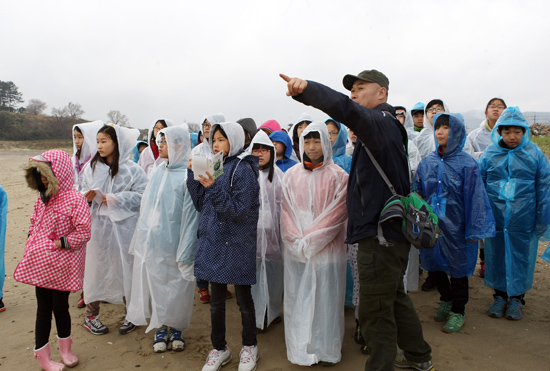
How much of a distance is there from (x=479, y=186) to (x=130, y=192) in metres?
3.01

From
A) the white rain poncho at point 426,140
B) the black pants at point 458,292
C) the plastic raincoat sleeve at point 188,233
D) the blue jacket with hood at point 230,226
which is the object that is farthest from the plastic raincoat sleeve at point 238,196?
the white rain poncho at point 426,140

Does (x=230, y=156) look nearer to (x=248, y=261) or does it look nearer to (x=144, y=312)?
(x=248, y=261)

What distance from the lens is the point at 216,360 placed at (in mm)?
2670

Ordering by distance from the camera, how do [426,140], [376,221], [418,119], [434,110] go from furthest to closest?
[418,119] → [426,140] → [434,110] → [376,221]

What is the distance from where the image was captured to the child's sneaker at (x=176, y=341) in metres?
2.98

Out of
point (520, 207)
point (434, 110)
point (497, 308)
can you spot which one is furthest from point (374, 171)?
point (434, 110)

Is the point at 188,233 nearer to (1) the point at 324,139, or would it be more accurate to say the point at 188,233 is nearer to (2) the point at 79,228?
(2) the point at 79,228

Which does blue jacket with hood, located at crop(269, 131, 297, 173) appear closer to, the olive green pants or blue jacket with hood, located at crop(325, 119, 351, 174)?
blue jacket with hood, located at crop(325, 119, 351, 174)

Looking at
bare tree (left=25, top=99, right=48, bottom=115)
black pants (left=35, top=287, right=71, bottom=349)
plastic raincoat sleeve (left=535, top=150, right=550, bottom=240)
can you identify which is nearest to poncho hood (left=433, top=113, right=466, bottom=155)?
plastic raincoat sleeve (left=535, top=150, right=550, bottom=240)

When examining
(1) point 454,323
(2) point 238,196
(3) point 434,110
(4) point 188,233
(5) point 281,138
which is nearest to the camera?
(2) point 238,196

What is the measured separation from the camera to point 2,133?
31172 mm

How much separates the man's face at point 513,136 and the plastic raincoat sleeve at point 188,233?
286 centimetres

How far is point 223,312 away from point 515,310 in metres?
2.69

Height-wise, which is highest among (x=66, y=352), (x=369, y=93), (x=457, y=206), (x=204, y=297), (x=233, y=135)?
(x=369, y=93)
